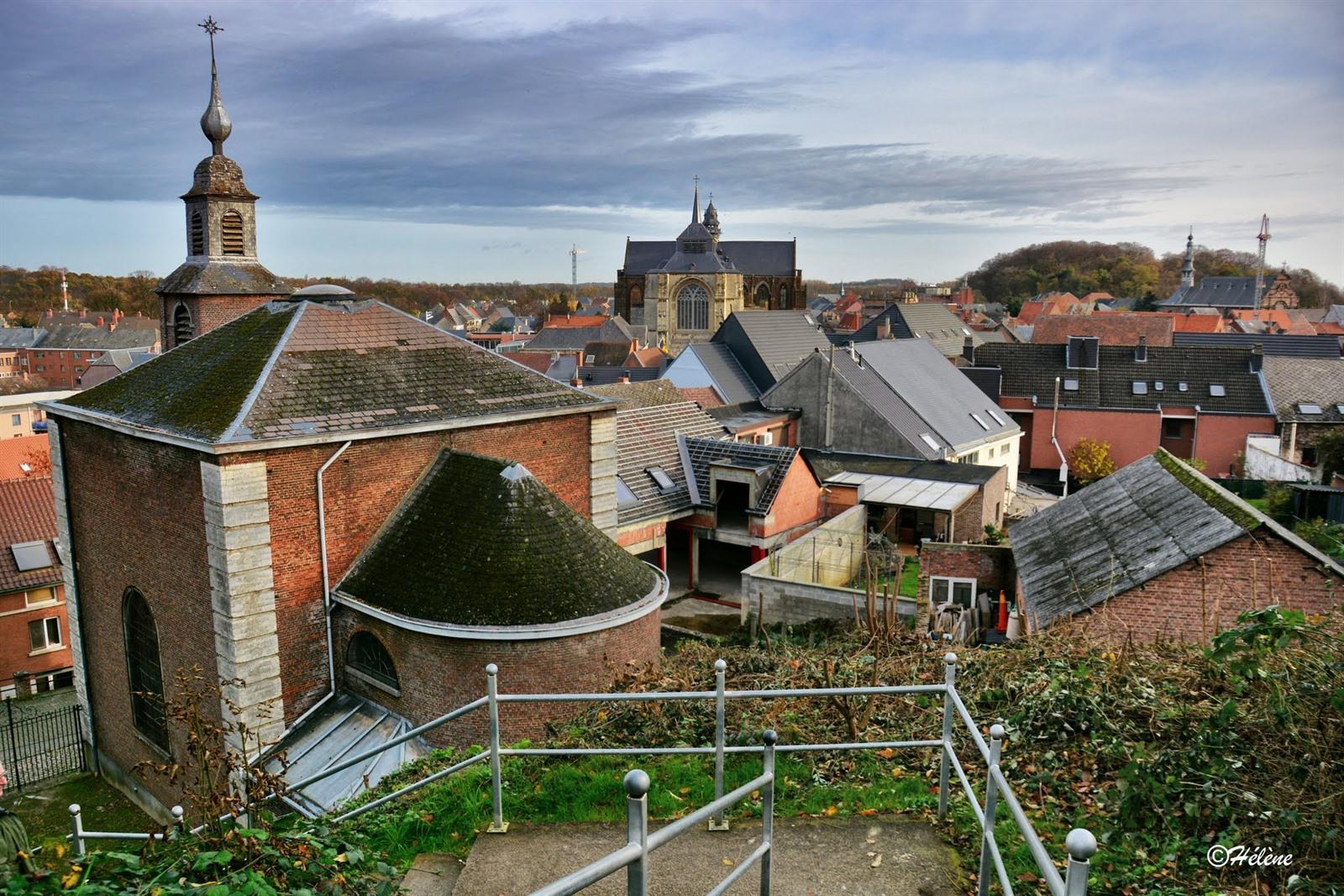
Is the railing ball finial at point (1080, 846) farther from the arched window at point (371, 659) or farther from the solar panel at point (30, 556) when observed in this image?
the solar panel at point (30, 556)

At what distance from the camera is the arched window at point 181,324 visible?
20031mm

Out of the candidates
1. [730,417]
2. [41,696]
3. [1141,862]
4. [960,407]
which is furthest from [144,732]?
[960,407]

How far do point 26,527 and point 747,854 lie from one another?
1177 inches

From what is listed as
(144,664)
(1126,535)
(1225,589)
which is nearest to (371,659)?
(144,664)

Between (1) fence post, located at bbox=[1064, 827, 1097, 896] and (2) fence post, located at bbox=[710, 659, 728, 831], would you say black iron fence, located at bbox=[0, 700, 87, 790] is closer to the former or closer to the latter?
(2) fence post, located at bbox=[710, 659, 728, 831]

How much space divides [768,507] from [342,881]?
20112 mm

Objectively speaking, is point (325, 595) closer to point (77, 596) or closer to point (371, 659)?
point (371, 659)

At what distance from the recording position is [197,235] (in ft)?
66.9

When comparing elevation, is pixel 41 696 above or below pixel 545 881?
below

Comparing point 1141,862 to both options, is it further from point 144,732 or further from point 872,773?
point 144,732

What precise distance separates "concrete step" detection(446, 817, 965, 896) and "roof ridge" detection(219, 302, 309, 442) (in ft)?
27.6

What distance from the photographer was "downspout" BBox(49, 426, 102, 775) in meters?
16.8

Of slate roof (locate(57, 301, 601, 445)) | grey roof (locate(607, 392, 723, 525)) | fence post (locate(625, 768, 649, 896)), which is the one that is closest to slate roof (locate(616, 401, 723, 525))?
grey roof (locate(607, 392, 723, 525))

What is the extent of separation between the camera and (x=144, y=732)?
16.4 meters
